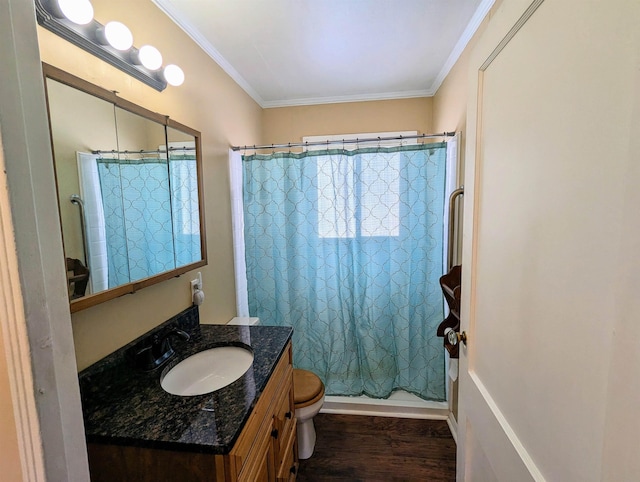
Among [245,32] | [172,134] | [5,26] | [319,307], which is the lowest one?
[319,307]

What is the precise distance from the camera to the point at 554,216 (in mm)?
571

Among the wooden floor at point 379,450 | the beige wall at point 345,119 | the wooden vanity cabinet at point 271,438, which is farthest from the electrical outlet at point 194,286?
the beige wall at point 345,119

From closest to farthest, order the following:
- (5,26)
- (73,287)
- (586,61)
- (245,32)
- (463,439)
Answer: (5,26)
(586,61)
(73,287)
(463,439)
(245,32)

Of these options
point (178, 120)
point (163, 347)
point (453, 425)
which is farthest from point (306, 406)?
point (178, 120)

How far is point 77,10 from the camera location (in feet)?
2.83

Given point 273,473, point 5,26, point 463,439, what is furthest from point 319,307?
point 5,26

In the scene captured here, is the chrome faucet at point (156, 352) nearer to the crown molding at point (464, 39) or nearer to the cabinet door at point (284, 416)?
the cabinet door at point (284, 416)

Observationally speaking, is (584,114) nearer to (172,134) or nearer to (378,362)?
(172,134)

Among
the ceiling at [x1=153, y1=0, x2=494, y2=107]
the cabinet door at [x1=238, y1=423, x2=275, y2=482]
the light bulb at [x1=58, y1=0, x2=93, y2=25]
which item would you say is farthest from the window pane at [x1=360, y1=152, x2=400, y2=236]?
the light bulb at [x1=58, y1=0, x2=93, y2=25]

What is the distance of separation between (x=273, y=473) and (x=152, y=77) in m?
1.69

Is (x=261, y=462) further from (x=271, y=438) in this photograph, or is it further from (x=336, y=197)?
(x=336, y=197)

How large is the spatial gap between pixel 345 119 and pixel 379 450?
8.29 ft

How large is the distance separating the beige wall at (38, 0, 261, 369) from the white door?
1.28 m

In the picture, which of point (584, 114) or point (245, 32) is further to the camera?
point (245, 32)
